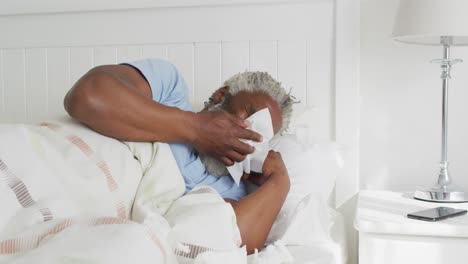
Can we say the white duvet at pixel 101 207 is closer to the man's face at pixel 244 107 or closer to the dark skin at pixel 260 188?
the dark skin at pixel 260 188

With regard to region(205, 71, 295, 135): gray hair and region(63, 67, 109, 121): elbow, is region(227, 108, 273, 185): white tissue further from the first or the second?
region(63, 67, 109, 121): elbow

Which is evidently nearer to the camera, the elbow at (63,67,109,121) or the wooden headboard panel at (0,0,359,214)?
the elbow at (63,67,109,121)

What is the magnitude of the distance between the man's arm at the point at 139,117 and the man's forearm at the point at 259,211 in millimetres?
103

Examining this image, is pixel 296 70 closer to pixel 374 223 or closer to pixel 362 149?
pixel 362 149

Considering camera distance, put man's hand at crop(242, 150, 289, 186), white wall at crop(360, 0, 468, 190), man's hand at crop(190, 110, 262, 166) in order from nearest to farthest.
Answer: man's hand at crop(190, 110, 262, 166), man's hand at crop(242, 150, 289, 186), white wall at crop(360, 0, 468, 190)

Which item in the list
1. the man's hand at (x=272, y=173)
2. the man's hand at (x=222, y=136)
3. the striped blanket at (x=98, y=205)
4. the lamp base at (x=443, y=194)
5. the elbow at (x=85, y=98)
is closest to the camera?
the striped blanket at (x=98, y=205)

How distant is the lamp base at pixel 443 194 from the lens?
158 centimetres

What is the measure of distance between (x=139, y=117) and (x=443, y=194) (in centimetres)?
91

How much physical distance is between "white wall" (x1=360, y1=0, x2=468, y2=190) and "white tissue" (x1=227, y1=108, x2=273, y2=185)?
1.86 ft

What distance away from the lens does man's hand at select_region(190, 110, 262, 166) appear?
128 cm

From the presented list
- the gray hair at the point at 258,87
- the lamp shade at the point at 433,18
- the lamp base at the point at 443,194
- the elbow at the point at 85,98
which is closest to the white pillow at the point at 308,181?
the gray hair at the point at 258,87

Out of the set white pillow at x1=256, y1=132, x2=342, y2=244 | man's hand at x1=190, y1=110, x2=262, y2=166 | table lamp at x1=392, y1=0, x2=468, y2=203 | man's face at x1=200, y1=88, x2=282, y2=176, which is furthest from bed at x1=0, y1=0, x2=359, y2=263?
man's hand at x1=190, y1=110, x2=262, y2=166

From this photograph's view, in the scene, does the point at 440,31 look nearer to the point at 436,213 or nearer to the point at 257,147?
the point at 436,213

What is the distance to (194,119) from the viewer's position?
1.26 m
